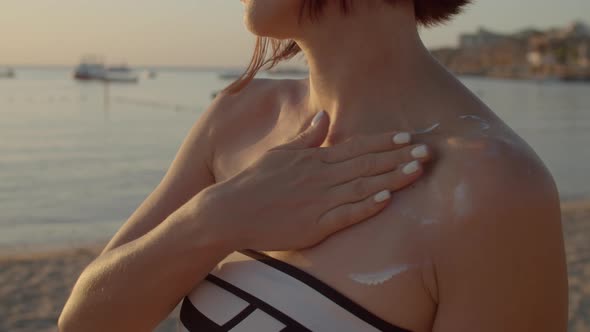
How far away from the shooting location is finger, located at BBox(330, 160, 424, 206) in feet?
3.45

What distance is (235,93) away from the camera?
1616mm

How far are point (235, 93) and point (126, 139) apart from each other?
61.4 ft

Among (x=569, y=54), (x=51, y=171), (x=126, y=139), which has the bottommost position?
(x=569, y=54)

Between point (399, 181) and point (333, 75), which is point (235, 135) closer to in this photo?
point (333, 75)

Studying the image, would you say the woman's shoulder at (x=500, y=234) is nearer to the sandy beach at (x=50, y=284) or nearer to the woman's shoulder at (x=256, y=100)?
the woman's shoulder at (x=256, y=100)

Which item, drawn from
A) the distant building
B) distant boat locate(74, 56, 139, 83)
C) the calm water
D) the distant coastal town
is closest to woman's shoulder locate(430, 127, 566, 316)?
the calm water

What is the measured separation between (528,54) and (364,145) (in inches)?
4576

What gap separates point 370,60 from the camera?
3.96 feet

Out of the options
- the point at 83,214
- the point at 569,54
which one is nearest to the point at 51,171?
the point at 83,214

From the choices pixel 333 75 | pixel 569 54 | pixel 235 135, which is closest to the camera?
pixel 333 75

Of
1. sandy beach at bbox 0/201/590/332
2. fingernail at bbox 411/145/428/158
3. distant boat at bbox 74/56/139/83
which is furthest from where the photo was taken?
distant boat at bbox 74/56/139/83

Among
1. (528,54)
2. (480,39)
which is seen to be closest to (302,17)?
(528,54)

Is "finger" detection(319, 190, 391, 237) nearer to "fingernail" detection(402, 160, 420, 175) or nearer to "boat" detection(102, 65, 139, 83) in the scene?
"fingernail" detection(402, 160, 420, 175)

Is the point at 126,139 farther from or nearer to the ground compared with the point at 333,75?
nearer to the ground
